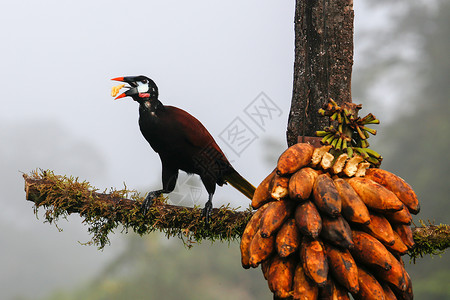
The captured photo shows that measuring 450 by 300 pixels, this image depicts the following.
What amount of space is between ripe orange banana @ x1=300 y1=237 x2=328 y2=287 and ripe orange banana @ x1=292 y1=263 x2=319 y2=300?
0.03 m

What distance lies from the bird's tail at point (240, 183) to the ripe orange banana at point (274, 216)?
1073 mm

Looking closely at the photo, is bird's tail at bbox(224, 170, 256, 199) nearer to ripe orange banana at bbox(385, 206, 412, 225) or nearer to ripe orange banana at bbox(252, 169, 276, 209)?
ripe orange banana at bbox(252, 169, 276, 209)

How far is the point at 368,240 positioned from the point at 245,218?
78 cm

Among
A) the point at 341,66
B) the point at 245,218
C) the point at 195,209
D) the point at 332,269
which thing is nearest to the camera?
the point at 332,269

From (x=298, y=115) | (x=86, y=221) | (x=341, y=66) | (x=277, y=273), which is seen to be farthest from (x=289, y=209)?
(x=86, y=221)

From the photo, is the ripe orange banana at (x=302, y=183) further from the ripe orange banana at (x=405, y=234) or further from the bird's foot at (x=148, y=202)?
the bird's foot at (x=148, y=202)

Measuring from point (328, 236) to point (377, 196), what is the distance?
0.53 feet

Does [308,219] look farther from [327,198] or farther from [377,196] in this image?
[377,196]

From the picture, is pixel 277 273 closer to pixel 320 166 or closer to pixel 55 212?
pixel 320 166

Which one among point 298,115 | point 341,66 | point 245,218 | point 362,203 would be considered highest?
point 341,66

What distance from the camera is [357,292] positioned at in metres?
1.07

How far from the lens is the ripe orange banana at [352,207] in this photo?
107cm

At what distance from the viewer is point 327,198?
3.50 feet

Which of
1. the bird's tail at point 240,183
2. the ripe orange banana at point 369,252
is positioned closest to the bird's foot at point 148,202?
the bird's tail at point 240,183
